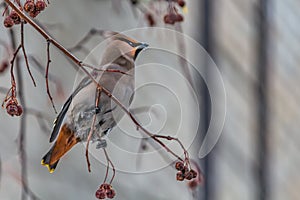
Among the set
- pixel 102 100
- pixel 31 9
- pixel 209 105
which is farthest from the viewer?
pixel 209 105

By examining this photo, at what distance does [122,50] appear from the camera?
840 mm

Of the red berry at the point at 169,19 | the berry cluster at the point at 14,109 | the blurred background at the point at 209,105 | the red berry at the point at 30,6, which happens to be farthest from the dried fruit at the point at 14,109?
the blurred background at the point at 209,105

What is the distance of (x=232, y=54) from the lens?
2.87 meters

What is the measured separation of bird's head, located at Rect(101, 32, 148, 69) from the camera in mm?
809

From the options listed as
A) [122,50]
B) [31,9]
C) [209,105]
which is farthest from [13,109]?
[209,105]

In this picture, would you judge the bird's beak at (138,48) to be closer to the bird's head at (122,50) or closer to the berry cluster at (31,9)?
the bird's head at (122,50)

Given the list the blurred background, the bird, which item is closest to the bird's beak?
the bird

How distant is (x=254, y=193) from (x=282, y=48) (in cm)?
81

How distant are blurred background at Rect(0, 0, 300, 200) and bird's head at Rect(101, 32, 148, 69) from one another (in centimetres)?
56

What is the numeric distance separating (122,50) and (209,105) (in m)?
1.26

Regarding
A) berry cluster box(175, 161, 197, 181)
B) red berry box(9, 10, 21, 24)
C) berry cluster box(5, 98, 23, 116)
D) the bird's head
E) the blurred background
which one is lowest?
the blurred background

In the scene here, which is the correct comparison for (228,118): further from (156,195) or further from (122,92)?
(122,92)

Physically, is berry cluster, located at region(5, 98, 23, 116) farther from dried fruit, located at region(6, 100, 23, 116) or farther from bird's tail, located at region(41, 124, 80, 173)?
bird's tail, located at region(41, 124, 80, 173)

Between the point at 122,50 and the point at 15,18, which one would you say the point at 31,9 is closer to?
the point at 15,18
